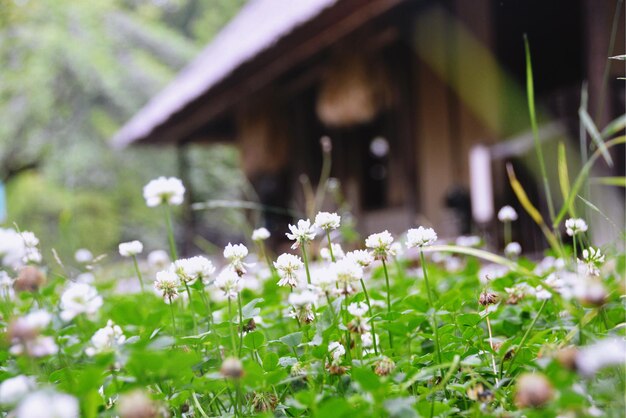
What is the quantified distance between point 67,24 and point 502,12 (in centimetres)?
1056

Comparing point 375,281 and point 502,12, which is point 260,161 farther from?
point 375,281

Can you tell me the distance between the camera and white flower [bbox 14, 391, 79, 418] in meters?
0.46

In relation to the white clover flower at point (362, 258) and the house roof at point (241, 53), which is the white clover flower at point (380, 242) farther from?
the house roof at point (241, 53)

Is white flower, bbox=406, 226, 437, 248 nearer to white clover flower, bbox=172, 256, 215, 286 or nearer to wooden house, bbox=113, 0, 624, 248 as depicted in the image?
white clover flower, bbox=172, 256, 215, 286

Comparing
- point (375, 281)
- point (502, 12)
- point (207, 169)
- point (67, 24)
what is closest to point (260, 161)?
point (502, 12)

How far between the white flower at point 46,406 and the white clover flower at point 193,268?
316 mm

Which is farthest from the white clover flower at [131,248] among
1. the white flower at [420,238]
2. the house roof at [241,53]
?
the house roof at [241,53]

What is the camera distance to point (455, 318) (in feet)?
3.08

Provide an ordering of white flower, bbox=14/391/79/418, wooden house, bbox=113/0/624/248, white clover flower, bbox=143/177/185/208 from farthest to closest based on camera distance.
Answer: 1. wooden house, bbox=113/0/624/248
2. white clover flower, bbox=143/177/185/208
3. white flower, bbox=14/391/79/418

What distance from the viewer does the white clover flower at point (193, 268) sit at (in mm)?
803

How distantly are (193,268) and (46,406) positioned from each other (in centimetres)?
34

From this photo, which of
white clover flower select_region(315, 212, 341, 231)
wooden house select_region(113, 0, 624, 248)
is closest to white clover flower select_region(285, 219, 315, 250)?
white clover flower select_region(315, 212, 341, 231)

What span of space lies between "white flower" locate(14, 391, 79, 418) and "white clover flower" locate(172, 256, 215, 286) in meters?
0.32

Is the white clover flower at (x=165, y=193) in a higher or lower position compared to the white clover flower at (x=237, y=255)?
higher
